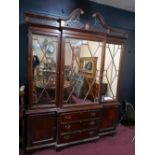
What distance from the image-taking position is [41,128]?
2367 millimetres

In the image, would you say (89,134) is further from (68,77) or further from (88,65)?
(88,65)

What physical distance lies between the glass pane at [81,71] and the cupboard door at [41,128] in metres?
0.40

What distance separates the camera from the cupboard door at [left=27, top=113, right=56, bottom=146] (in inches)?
90.0

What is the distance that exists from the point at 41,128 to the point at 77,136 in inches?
25.2

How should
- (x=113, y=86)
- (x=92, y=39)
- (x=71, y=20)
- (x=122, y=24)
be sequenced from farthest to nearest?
(x=122, y=24), (x=113, y=86), (x=92, y=39), (x=71, y=20)

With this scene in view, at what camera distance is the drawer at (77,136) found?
250cm

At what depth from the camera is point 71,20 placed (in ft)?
7.63

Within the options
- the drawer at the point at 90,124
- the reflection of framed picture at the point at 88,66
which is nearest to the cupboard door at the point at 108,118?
the drawer at the point at 90,124

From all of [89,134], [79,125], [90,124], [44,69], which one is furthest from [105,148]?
[44,69]

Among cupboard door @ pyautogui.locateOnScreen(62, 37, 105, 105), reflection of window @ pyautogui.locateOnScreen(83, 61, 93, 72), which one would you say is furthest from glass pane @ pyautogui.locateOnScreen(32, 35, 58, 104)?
reflection of window @ pyautogui.locateOnScreen(83, 61, 93, 72)

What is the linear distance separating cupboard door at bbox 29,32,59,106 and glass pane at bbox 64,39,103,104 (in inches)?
7.4
